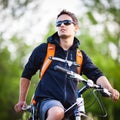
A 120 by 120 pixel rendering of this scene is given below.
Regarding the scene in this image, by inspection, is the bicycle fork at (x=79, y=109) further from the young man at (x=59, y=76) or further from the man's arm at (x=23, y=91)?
the man's arm at (x=23, y=91)

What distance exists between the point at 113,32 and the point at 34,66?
1393 inches

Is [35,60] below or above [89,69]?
above

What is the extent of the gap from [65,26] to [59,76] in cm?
63

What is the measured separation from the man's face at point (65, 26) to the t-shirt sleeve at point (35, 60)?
0.90 ft

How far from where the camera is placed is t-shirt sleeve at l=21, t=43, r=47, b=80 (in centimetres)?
762

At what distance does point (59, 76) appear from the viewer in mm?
7398

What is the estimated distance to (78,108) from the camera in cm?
713

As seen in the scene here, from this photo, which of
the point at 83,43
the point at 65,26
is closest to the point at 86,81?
the point at 65,26

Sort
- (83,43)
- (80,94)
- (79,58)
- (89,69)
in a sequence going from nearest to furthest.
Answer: (80,94)
(79,58)
(89,69)
(83,43)

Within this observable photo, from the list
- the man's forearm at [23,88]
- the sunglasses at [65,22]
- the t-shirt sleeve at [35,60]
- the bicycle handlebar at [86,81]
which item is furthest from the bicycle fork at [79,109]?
the sunglasses at [65,22]

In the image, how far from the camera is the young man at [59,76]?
721 centimetres

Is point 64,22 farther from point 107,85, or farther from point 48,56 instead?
point 107,85

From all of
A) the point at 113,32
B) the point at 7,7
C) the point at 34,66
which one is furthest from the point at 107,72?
the point at 34,66

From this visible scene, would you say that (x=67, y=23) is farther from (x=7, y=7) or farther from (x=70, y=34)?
(x=7, y=7)
